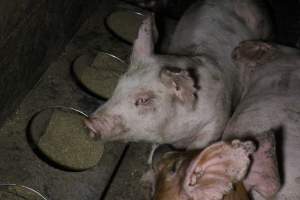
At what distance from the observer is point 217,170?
217cm

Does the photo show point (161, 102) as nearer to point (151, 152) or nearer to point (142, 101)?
point (142, 101)

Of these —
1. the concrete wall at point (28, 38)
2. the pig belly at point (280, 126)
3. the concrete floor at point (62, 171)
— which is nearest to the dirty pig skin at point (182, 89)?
the pig belly at point (280, 126)

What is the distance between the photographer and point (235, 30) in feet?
13.0

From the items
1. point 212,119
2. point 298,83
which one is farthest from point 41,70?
point 298,83

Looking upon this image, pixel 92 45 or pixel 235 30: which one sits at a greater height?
pixel 235 30

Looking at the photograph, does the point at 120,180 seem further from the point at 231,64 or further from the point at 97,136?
the point at 231,64

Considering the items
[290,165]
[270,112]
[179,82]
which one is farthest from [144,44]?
[290,165]

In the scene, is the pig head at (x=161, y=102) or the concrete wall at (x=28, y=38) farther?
the concrete wall at (x=28, y=38)

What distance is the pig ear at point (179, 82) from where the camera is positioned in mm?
2947

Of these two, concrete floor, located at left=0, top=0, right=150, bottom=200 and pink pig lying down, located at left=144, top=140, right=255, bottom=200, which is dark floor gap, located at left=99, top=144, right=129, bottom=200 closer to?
concrete floor, located at left=0, top=0, right=150, bottom=200

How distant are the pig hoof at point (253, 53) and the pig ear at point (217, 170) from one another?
5.38 feet

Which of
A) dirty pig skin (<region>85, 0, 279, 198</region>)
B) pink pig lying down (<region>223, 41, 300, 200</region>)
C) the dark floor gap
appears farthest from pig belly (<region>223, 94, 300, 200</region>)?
the dark floor gap

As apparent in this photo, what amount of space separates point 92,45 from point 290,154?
1880 mm

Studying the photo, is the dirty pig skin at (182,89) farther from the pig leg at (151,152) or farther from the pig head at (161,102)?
the pig leg at (151,152)
